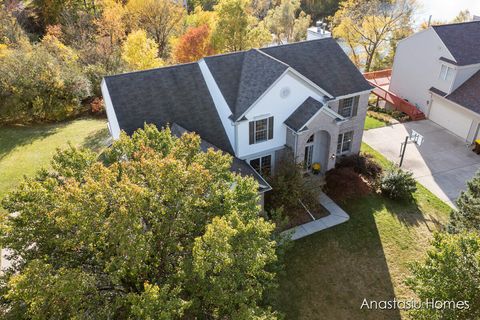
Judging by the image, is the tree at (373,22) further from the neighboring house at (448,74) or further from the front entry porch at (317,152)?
the front entry porch at (317,152)

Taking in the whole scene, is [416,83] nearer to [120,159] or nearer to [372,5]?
[372,5]

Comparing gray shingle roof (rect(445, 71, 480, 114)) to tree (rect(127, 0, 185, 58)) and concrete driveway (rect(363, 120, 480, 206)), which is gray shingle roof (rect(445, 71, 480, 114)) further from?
tree (rect(127, 0, 185, 58))

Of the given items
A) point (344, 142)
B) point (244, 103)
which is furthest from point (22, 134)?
point (344, 142)

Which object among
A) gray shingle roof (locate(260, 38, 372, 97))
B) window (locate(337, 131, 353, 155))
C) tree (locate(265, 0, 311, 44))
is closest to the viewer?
gray shingle roof (locate(260, 38, 372, 97))

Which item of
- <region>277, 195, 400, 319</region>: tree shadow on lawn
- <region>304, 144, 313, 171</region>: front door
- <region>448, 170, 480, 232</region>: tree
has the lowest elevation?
<region>277, 195, 400, 319</region>: tree shadow on lawn

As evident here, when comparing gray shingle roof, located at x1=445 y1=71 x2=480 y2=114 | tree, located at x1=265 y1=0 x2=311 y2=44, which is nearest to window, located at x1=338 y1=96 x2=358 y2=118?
gray shingle roof, located at x1=445 y1=71 x2=480 y2=114

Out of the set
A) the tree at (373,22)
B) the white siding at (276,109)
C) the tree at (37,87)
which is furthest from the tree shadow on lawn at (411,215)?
the tree at (37,87)
